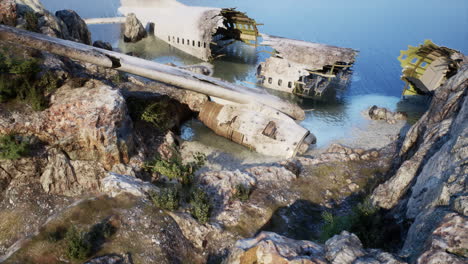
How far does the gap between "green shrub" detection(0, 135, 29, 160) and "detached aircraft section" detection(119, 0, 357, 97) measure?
28.5 meters

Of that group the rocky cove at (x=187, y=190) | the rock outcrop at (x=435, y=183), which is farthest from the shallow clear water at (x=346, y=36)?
the rock outcrop at (x=435, y=183)

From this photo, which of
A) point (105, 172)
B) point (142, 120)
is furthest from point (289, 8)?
point (105, 172)

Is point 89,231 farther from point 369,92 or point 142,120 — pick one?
point 369,92

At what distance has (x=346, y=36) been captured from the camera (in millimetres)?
67250

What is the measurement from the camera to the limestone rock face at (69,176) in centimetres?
1789

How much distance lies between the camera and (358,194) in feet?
69.5

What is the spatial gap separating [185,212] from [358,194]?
12278mm

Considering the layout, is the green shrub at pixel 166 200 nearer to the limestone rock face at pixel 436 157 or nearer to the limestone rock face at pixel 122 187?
the limestone rock face at pixel 122 187

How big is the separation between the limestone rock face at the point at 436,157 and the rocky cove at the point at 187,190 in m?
0.08

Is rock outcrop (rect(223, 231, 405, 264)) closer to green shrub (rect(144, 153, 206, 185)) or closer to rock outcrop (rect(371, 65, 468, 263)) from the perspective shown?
rock outcrop (rect(371, 65, 468, 263))

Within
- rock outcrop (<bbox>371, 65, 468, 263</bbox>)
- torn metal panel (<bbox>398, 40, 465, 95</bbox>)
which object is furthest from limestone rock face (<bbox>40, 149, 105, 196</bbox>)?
torn metal panel (<bbox>398, 40, 465, 95</bbox>)

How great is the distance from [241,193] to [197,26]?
1327 inches

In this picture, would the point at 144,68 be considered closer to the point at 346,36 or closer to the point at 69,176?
the point at 69,176

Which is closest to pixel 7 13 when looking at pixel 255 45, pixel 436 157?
pixel 255 45
